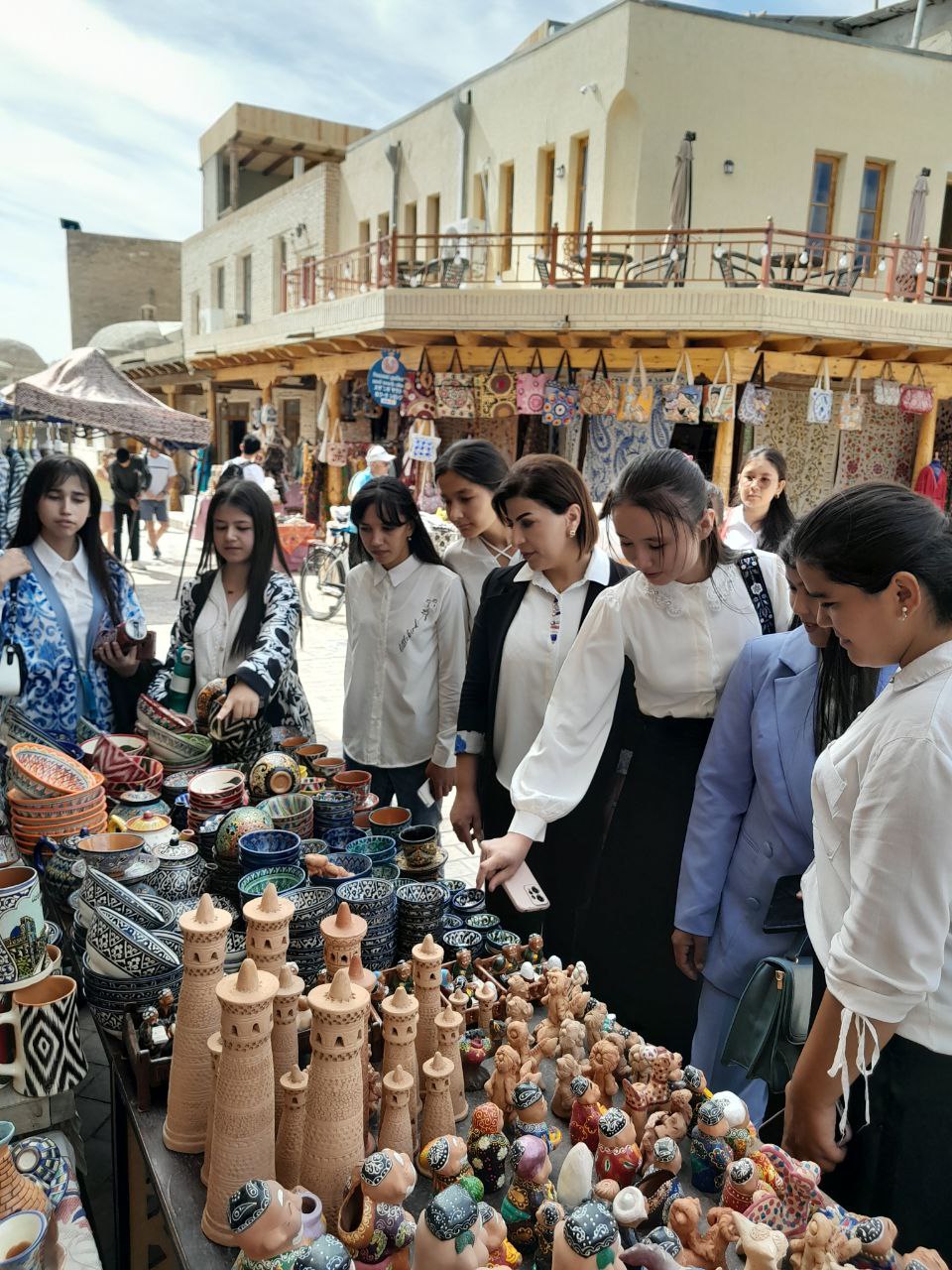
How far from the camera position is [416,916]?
1.77 m

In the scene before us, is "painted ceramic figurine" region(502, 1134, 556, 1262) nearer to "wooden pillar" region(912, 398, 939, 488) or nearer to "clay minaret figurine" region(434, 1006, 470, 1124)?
"clay minaret figurine" region(434, 1006, 470, 1124)

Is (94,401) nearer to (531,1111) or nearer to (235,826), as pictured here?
(235,826)

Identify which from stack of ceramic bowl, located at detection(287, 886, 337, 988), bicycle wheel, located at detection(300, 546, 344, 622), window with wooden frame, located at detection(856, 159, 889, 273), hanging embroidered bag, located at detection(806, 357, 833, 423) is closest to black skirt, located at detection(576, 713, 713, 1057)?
stack of ceramic bowl, located at detection(287, 886, 337, 988)

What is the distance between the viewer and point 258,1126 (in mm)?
1180

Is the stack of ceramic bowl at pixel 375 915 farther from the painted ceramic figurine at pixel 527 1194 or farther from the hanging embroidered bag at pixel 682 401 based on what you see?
the hanging embroidered bag at pixel 682 401

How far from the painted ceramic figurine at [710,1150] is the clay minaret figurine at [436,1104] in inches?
14.4

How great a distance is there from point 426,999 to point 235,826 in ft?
2.39

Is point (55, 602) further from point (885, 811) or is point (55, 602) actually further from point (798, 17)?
point (798, 17)

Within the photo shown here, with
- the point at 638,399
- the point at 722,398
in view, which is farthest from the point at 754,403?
the point at 638,399

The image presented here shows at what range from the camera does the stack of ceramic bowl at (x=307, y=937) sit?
162 cm

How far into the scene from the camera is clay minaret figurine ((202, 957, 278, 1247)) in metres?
1.15

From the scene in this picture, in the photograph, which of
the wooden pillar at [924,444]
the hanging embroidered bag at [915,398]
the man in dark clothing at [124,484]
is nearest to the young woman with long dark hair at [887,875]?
the hanging embroidered bag at [915,398]

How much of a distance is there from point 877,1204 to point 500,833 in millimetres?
1401

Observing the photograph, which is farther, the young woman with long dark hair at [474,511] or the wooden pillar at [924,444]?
the wooden pillar at [924,444]
